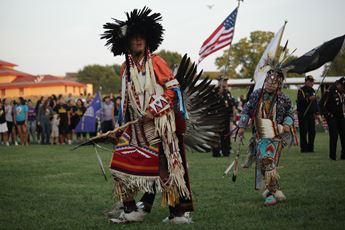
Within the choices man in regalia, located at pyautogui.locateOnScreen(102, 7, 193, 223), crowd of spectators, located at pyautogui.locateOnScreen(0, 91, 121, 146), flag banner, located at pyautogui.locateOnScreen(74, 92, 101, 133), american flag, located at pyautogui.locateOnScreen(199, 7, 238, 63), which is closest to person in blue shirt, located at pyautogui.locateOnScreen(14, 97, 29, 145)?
crowd of spectators, located at pyautogui.locateOnScreen(0, 91, 121, 146)

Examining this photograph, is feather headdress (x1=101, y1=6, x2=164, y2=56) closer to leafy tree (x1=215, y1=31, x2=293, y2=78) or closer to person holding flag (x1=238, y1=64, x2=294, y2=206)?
person holding flag (x1=238, y1=64, x2=294, y2=206)

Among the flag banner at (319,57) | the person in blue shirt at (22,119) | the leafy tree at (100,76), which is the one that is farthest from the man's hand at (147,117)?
the leafy tree at (100,76)

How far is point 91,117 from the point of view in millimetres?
19016

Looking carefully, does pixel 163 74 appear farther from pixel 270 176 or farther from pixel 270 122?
pixel 270 176

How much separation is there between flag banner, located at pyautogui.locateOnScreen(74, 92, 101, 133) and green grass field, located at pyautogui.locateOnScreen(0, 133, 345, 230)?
7.49 m

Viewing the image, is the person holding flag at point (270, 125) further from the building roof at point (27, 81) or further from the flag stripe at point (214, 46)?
the building roof at point (27, 81)

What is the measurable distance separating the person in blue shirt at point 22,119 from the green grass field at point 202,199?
812 cm

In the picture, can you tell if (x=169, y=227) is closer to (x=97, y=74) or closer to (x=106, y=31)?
(x=106, y=31)

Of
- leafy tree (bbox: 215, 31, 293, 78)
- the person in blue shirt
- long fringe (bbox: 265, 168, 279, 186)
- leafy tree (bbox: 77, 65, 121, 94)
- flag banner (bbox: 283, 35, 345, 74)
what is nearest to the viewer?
long fringe (bbox: 265, 168, 279, 186)

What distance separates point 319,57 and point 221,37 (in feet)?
26.0

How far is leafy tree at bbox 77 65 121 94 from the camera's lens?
82688mm

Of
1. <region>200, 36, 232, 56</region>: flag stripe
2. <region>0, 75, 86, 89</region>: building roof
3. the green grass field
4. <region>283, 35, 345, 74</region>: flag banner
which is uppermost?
<region>0, 75, 86, 89</region>: building roof

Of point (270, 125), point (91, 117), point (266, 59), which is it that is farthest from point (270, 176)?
point (91, 117)

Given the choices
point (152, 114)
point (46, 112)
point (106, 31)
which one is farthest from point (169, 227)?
point (46, 112)
